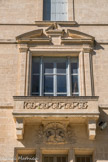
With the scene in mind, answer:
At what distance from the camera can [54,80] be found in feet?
45.9

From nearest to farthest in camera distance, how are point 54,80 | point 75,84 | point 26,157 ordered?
point 26,157 → point 75,84 → point 54,80

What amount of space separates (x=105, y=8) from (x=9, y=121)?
265 inches

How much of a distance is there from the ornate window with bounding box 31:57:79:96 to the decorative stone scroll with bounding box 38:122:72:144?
1500 millimetres

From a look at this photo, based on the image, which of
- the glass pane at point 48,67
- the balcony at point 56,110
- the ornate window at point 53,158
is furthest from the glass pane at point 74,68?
the ornate window at point 53,158

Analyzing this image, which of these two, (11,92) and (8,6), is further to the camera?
(8,6)

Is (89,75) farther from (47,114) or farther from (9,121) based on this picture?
(9,121)

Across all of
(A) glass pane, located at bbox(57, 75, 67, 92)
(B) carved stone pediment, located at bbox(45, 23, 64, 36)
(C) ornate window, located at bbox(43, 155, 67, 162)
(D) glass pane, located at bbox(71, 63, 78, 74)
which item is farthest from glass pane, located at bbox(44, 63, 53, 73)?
(C) ornate window, located at bbox(43, 155, 67, 162)

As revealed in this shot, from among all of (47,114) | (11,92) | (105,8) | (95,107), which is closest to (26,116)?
(47,114)

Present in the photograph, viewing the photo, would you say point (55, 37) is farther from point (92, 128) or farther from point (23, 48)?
point (92, 128)

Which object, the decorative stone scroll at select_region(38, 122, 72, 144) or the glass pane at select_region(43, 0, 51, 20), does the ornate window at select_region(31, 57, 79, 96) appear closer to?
the decorative stone scroll at select_region(38, 122, 72, 144)

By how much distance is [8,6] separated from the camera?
15625 mm

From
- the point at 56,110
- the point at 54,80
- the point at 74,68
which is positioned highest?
the point at 74,68

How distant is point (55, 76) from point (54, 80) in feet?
0.67

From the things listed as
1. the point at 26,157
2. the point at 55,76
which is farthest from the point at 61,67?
the point at 26,157
